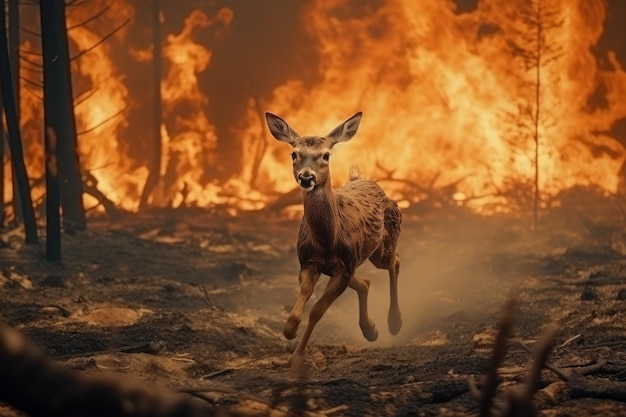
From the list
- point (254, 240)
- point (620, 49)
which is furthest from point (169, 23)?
point (620, 49)

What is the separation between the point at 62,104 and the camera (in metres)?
18.0

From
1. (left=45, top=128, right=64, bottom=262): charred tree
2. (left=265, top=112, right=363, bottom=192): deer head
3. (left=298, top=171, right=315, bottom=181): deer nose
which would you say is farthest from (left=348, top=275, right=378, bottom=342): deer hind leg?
(left=45, top=128, right=64, bottom=262): charred tree

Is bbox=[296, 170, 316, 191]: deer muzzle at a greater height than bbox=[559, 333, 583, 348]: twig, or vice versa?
bbox=[296, 170, 316, 191]: deer muzzle

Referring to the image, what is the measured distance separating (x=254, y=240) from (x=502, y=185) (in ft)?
25.0

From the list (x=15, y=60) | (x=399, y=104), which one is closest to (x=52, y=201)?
(x=15, y=60)

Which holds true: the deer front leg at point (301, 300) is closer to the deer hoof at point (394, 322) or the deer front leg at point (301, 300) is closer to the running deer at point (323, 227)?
the running deer at point (323, 227)

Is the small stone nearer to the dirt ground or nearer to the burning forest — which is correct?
the dirt ground

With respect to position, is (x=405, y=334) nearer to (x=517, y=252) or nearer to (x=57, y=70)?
(x=517, y=252)

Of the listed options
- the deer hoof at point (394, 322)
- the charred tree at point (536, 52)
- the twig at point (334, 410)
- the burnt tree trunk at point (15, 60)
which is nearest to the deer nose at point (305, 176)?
the twig at point (334, 410)

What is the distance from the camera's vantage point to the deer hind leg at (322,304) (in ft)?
28.3

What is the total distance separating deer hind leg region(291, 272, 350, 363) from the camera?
8.62 m

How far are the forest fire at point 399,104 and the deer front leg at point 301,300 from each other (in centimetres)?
1444

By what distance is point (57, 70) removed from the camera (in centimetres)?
1761

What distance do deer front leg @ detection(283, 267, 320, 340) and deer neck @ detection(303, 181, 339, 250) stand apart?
32 cm
